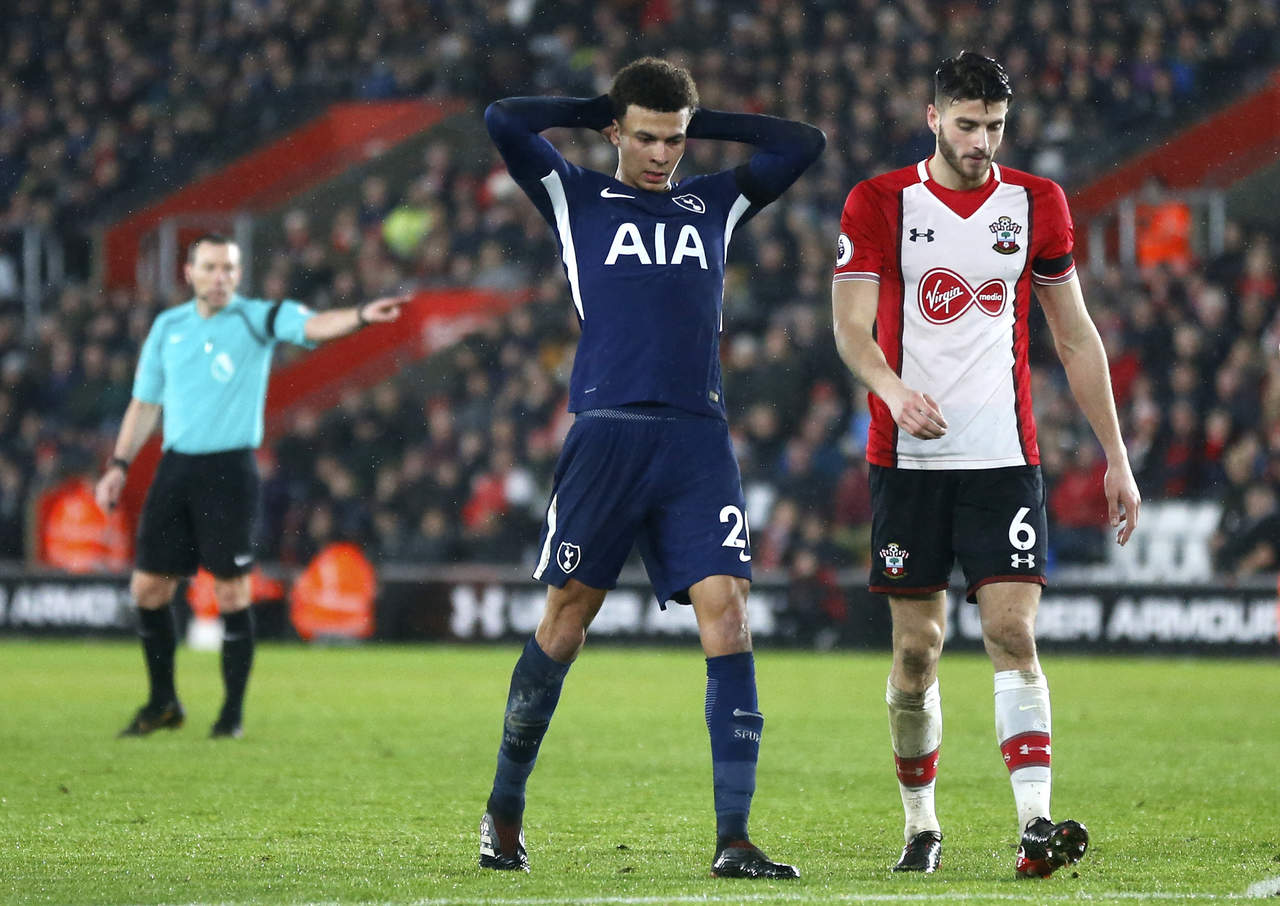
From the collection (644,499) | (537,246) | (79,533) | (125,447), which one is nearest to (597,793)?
(644,499)

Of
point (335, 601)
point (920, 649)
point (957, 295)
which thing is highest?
point (957, 295)

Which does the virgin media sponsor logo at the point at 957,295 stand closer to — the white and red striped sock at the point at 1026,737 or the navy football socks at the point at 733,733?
the white and red striped sock at the point at 1026,737

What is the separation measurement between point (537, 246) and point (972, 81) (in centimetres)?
1773

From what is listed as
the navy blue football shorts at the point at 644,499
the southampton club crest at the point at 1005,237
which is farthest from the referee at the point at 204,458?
the southampton club crest at the point at 1005,237

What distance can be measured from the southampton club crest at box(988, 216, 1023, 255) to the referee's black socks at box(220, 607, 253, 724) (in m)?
5.35

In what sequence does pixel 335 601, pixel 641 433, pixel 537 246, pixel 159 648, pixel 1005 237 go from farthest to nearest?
pixel 537 246
pixel 335 601
pixel 159 648
pixel 1005 237
pixel 641 433

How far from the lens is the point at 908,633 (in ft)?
19.8

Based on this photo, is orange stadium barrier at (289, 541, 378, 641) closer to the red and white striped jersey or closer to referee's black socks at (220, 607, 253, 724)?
referee's black socks at (220, 607, 253, 724)

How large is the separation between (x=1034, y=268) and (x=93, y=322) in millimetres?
19797

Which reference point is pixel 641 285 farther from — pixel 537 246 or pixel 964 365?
pixel 537 246

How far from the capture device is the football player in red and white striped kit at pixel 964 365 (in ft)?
18.9

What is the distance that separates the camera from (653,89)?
5.75 meters

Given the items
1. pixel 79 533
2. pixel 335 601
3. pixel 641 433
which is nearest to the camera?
pixel 641 433

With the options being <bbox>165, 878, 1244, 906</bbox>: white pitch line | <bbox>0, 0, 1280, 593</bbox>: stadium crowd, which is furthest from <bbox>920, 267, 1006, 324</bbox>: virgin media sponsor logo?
<bbox>0, 0, 1280, 593</bbox>: stadium crowd
